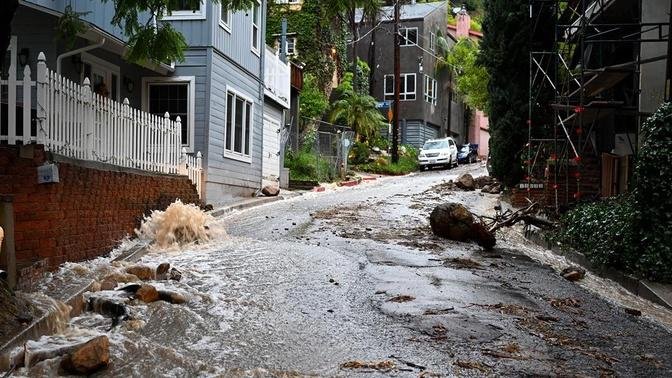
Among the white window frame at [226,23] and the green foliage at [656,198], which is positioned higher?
the white window frame at [226,23]

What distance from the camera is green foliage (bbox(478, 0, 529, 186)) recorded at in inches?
777

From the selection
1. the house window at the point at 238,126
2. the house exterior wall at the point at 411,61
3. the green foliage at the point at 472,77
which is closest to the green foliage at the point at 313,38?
the green foliage at the point at 472,77

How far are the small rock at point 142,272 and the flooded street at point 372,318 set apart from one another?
17cm

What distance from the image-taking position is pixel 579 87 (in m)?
14.7

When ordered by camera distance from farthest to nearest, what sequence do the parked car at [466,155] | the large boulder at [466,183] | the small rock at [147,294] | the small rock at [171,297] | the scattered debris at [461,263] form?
1. the parked car at [466,155]
2. the large boulder at [466,183]
3. the scattered debris at [461,263]
4. the small rock at [171,297]
5. the small rock at [147,294]

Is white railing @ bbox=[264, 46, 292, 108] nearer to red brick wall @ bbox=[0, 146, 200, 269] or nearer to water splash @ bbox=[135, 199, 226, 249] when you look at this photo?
water splash @ bbox=[135, 199, 226, 249]

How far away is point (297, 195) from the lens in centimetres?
2206

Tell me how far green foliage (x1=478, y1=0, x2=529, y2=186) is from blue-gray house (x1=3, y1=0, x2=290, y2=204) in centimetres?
711

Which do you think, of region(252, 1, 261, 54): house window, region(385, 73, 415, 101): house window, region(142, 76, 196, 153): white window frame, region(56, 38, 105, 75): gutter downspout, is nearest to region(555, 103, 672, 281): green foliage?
region(56, 38, 105, 75): gutter downspout

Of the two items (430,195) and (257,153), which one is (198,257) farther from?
(430,195)

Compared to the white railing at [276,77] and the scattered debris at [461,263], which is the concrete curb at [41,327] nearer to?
the scattered debris at [461,263]

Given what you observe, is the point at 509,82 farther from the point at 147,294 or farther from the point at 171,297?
the point at 147,294

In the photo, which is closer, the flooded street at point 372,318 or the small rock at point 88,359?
the small rock at point 88,359

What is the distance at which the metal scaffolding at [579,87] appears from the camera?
14094 mm
